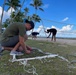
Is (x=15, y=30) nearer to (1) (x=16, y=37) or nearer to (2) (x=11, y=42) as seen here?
(1) (x=16, y=37)

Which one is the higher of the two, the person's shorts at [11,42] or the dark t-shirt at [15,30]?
the dark t-shirt at [15,30]

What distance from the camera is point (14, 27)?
195 inches

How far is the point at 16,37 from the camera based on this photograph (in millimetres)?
4973

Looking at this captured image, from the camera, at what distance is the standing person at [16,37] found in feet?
15.7

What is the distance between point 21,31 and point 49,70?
108cm

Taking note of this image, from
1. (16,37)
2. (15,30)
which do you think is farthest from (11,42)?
(15,30)

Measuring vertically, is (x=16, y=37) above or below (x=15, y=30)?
below

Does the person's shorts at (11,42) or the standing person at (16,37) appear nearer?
the standing person at (16,37)

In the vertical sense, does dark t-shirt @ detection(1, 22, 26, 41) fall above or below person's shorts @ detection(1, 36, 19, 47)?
above

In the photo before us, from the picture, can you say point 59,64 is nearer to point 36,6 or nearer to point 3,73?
point 3,73

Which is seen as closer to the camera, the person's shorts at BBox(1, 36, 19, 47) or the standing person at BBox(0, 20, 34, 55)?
the standing person at BBox(0, 20, 34, 55)

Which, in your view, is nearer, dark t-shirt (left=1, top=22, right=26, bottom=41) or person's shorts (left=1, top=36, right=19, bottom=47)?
dark t-shirt (left=1, top=22, right=26, bottom=41)

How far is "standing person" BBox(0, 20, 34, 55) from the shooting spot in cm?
478

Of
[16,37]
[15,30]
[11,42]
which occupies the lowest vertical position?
[11,42]
